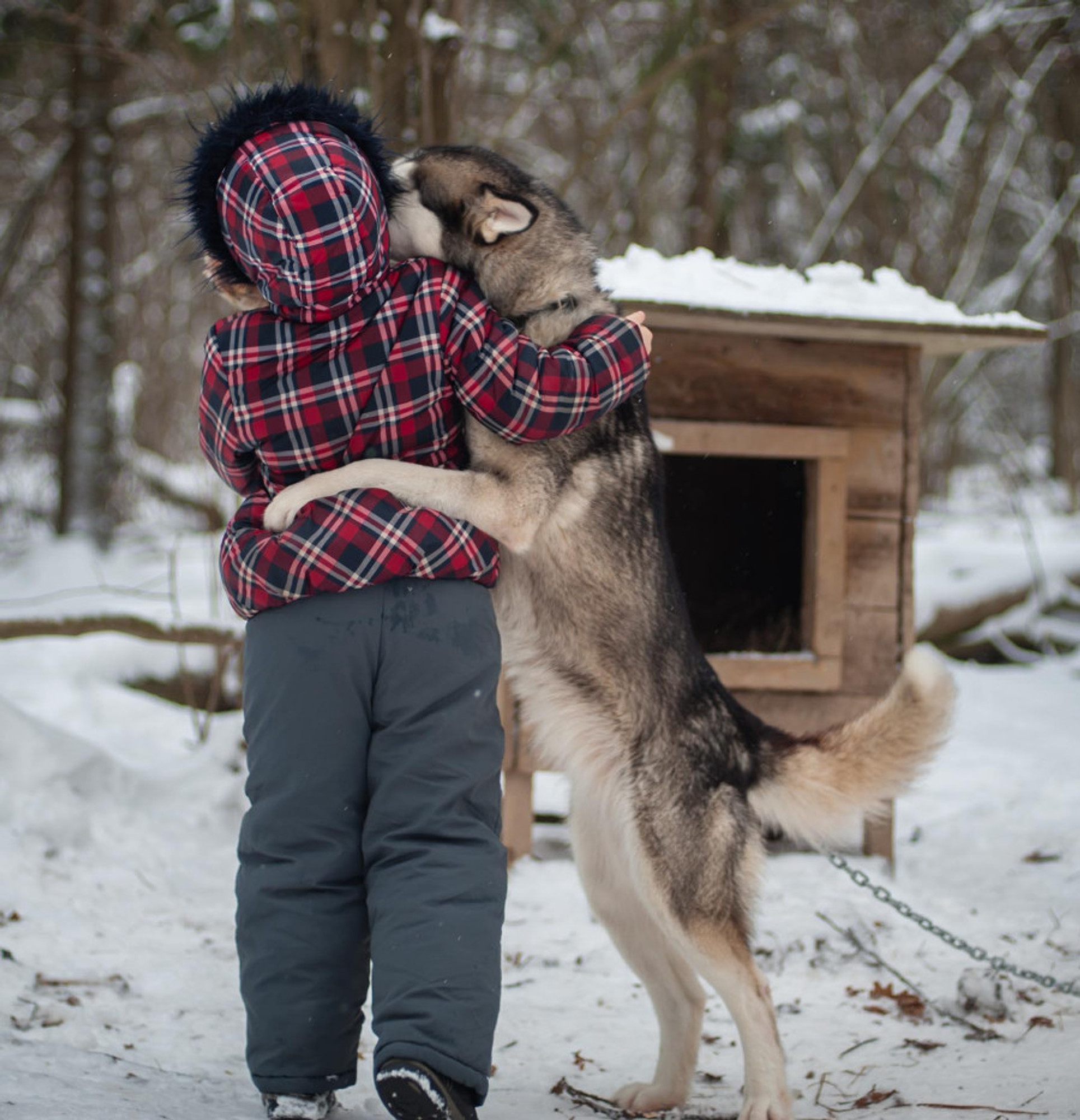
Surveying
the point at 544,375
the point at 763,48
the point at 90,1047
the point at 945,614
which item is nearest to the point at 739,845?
the point at 544,375

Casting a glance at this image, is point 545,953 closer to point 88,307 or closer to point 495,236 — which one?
point 495,236

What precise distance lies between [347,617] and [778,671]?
2.25m

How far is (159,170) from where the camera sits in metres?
13.2

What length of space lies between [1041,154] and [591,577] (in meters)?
16.7

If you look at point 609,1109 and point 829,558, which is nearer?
→ point 609,1109

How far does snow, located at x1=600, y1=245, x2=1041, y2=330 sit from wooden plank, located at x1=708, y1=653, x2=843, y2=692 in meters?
1.20

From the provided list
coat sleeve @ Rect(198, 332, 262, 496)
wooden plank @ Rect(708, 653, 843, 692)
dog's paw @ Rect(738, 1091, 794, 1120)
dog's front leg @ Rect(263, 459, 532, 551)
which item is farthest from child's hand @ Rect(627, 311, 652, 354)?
wooden plank @ Rect(708, 653, 843, 692)

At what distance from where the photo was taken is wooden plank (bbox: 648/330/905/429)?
146 inches

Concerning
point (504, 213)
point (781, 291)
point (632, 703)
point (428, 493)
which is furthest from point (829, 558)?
point (428, 493)

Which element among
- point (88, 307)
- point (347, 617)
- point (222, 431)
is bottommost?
point (347, 617)

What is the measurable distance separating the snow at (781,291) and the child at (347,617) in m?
1.50

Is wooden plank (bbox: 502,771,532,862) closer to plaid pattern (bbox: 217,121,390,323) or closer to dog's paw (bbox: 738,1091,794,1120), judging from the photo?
dog's paw (bbox: 738,1091,794,1120)

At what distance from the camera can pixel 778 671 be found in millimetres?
3689

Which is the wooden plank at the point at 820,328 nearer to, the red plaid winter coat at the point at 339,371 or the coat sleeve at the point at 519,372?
the coat sleeve at the point at 519,372
